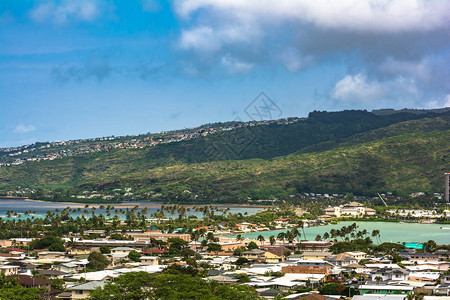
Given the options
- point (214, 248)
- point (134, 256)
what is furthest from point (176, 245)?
point (134, 256)

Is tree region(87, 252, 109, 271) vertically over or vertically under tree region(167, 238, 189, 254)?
under

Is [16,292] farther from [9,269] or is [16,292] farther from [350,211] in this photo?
[350,211]

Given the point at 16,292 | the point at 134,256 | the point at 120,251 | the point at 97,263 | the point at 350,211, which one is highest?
the point at 350,211

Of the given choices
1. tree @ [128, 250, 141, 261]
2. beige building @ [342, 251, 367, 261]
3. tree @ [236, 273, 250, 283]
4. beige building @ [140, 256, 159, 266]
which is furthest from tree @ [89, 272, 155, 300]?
beige building @ [342, 251, 367, 261]

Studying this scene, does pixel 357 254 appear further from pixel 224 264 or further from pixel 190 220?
pixel 190 220

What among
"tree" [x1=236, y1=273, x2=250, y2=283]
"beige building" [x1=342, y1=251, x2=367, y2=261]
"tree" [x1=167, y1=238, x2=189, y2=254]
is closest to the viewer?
"tree" [x1=236, y1=273, x2=250, y2=283]

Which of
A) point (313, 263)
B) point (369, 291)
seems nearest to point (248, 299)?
point (369, 291)

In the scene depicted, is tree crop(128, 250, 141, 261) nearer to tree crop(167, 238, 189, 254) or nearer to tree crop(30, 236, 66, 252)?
tree crop(167, 238, 189, 254)

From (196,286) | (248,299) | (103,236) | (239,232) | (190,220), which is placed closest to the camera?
(248,299)

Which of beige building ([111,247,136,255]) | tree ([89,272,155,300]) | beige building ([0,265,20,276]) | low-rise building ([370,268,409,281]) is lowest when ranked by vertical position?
low-rise building ([370,268,409,281])
